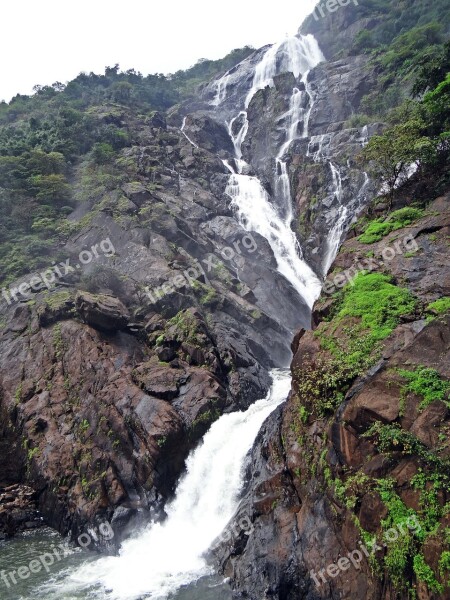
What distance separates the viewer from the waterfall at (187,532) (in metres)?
14.8

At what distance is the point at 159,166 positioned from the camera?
47969mm

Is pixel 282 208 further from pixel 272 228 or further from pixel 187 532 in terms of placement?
pixel 187 532

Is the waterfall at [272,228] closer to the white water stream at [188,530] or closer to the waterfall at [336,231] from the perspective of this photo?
the waterfall at [336,231]

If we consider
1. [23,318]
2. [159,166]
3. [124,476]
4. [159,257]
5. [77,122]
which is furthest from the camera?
[77,122]

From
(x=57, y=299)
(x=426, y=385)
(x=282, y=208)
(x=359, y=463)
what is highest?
(x=282, y=208)

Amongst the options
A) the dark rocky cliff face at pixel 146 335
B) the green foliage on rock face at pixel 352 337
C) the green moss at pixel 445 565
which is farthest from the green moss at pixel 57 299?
the green moss at pixel 445 565

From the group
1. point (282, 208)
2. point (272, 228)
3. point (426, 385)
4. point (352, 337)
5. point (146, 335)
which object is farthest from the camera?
point (282, 208)

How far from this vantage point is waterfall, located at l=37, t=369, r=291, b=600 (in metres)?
14.8

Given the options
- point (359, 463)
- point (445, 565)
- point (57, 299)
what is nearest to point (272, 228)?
point (57, 299)

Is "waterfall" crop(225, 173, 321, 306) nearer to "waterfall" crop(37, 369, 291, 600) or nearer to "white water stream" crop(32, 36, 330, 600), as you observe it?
"white water stream" crop(32, 36, 330, 600)

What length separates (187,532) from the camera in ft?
57.0

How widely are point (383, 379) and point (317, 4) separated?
11502cm

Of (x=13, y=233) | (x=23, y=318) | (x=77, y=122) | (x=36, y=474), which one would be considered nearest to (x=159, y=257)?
(x=23, y=318)

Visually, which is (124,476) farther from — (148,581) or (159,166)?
(159,166)
